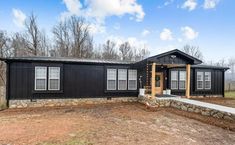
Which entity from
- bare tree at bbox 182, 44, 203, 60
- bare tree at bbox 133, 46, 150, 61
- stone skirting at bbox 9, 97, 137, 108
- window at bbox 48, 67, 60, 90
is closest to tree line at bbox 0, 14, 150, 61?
bare tree at bbox 133, 46, 150, 61

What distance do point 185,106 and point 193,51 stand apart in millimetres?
36014

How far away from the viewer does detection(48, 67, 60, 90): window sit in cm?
1230

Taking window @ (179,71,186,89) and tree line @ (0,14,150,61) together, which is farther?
tree line @ (0,14,150,61)

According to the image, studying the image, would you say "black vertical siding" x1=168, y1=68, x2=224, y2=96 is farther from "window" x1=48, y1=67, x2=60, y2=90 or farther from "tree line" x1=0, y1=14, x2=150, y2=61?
"tree line" x1=0, y1=14, x2=150, y2=61

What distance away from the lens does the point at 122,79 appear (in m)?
14.1

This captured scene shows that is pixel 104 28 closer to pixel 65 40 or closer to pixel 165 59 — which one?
pixel 65 40

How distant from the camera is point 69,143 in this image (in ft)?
17.3

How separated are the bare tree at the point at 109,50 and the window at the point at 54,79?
71.1ft

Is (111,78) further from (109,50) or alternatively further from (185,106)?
(109,50)

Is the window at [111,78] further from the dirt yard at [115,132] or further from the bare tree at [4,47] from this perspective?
the bare tree at [4,47]

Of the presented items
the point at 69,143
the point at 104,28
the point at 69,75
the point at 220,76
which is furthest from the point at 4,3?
the point at 220,76

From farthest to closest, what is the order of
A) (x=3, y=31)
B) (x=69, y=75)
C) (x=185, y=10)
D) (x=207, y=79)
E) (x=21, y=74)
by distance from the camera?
(x=3, y=31)
(x=185, y=10)
(x=207, y=79)
(x=69, y=75)
(x=21, y=74)

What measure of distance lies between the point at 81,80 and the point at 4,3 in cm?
1300

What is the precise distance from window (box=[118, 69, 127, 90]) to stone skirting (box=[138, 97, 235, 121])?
150 cm
